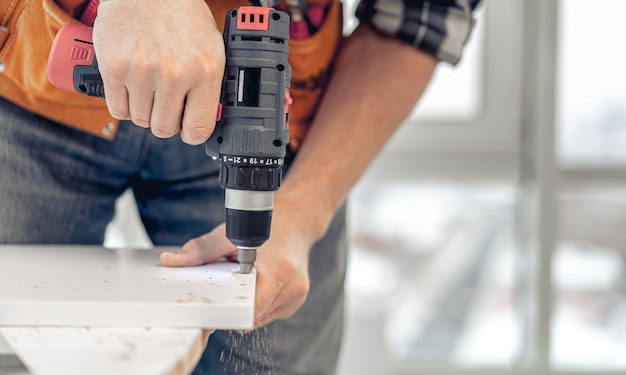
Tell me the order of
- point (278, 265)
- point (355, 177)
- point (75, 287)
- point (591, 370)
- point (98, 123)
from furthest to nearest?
point (591, 370), point (355, 177), point (98, 123), point (278, 265), point (75, 287)

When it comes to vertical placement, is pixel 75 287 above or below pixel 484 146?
above

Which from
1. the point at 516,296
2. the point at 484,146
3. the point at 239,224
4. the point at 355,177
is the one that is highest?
the point at 239,224

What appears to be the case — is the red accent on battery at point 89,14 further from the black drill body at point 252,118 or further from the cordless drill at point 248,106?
the black drill body at point 252,118

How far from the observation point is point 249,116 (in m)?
0.75

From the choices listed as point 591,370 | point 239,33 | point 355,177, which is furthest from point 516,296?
point 239,33

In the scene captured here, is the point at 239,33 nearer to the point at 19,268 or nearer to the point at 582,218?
the point at 19,268

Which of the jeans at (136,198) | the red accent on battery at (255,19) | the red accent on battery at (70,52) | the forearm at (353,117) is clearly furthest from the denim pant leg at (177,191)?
the red accent on battery at (255,19)

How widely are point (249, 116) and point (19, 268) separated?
0.99ft

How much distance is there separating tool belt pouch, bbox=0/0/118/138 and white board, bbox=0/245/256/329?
0.20 meters

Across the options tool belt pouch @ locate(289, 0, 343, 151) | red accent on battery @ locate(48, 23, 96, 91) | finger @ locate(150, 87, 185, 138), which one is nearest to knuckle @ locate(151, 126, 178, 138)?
finger @ locate(150, 87, 185, 138)

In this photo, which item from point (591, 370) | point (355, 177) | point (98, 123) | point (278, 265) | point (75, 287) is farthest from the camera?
point (591, 370)

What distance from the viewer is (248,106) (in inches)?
29.5

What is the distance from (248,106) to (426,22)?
0.49m

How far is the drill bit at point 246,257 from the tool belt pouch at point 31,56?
12.8 inches
